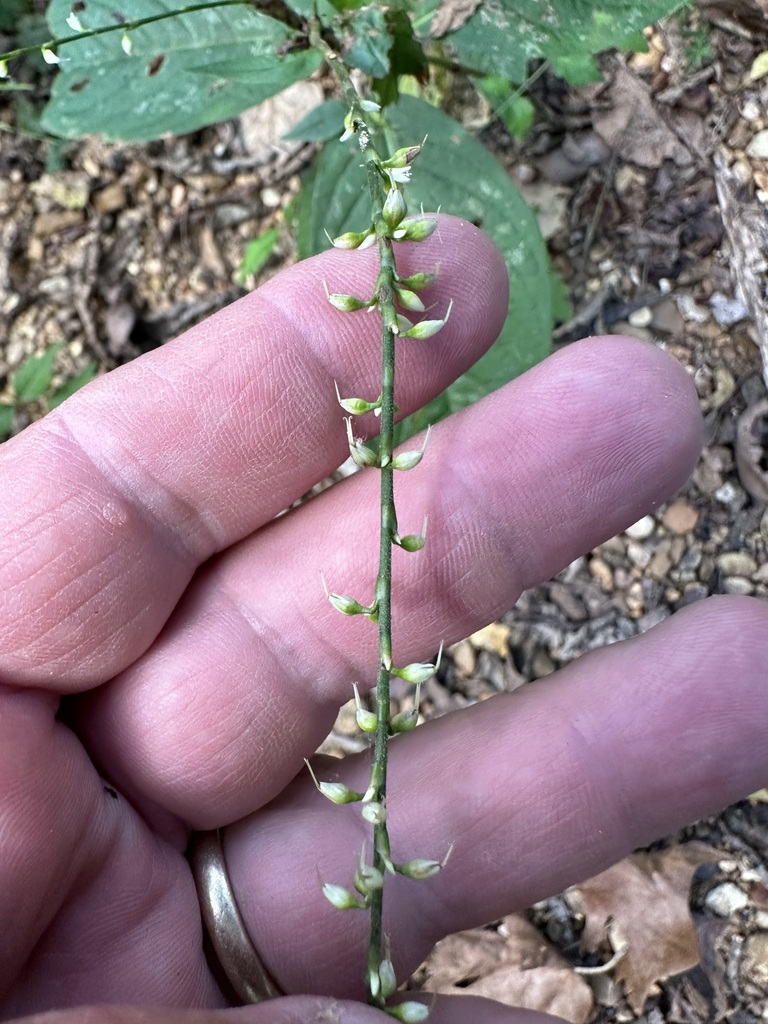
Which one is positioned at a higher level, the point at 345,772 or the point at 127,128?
the point at 127,128

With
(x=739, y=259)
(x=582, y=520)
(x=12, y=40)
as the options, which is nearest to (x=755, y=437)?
(x=739, y=259)

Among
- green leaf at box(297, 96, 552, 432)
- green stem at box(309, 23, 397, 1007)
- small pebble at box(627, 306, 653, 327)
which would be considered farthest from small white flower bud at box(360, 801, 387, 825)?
small pebble at box(627, 306, 653, 327)

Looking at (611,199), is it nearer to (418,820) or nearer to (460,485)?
(460,485)

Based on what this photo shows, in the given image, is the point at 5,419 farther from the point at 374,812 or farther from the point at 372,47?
the point at 374,812

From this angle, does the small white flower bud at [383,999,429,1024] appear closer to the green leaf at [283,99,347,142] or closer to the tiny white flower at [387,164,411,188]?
the tiny white flower at [387,164,411,188]

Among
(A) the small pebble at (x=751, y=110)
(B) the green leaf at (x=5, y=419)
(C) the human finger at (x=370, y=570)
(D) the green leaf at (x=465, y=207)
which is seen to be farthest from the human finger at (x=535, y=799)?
(B) the green leaf at (x=5, y=419)

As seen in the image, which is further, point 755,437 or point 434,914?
point 755,437

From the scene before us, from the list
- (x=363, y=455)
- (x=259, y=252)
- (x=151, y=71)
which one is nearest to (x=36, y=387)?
(x=259, y=252)
